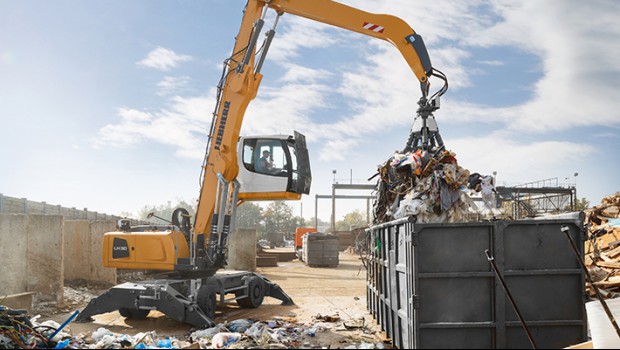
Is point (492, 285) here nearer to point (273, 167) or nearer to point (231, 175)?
point (273, 167)

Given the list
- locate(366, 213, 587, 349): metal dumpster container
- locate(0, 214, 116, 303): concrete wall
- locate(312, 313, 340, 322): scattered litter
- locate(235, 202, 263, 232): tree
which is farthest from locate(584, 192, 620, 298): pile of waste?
locate(235, 202, 263, 232): tree

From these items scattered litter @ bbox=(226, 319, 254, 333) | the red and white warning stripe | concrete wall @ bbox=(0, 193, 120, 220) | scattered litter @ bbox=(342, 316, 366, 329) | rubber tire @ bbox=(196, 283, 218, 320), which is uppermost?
the red and white warning stripe

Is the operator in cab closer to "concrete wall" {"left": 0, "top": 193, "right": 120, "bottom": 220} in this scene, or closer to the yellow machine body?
the yellow machine body

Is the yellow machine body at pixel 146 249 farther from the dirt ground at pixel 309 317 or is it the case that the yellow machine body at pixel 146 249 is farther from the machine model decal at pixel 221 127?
the machine model decal at pixel 221 127

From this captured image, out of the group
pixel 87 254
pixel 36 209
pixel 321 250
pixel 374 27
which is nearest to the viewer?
pixel 374 27

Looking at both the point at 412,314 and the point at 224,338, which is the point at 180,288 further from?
the point at 412,314

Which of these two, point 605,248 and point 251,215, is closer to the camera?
point 605,248

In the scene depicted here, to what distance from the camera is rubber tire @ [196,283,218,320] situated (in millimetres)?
10164

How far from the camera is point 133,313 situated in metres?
10.9

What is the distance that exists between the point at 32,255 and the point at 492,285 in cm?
1021

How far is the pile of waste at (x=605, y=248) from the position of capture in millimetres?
10422

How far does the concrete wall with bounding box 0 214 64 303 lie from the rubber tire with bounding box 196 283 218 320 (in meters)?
4.10

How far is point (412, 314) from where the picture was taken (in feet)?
20.7

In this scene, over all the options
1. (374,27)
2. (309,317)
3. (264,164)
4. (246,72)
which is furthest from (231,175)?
(374,27)
